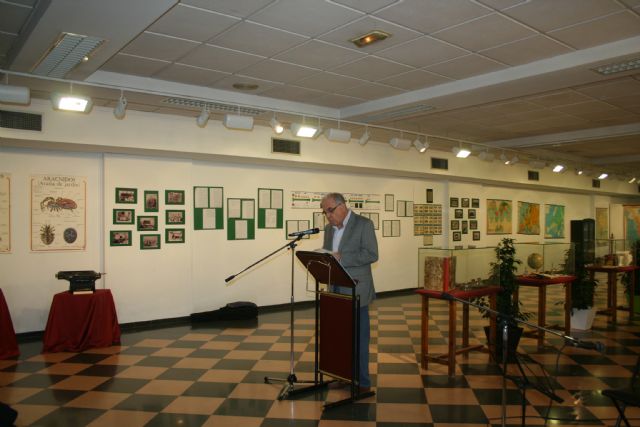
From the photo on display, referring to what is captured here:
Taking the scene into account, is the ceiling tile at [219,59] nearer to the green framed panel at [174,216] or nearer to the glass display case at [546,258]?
the green framed panel at [174,216]

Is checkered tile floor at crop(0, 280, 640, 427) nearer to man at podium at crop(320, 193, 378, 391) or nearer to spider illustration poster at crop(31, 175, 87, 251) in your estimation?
man at podium at crop(320, 193, 378, 391)

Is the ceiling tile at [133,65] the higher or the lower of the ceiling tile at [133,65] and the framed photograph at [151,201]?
the higher

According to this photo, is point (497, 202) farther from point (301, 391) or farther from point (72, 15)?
point (72, 15)

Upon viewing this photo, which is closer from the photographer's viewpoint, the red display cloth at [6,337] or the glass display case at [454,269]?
the glass display case at [454,269]

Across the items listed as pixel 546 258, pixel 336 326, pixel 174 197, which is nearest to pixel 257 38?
pixel 336 326

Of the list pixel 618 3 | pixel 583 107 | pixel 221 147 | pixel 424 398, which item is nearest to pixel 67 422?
pixel 424 398

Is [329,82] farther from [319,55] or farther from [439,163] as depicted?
[439,163]

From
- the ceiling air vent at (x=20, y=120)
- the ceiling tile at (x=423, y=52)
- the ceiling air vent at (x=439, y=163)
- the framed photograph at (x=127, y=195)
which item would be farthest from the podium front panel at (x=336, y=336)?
the ceiling air vent at (x=439, y=163)

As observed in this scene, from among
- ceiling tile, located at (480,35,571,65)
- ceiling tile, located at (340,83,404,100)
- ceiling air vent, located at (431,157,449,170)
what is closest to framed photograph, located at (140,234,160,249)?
ceiling tile, located at (340,83,404,100)

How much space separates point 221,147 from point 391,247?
4.61 m

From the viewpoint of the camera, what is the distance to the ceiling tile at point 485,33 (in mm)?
4082

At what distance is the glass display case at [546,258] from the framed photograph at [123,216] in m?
5.35

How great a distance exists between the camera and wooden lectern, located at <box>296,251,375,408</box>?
3984 millimetres

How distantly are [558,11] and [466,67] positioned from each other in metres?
1.40
